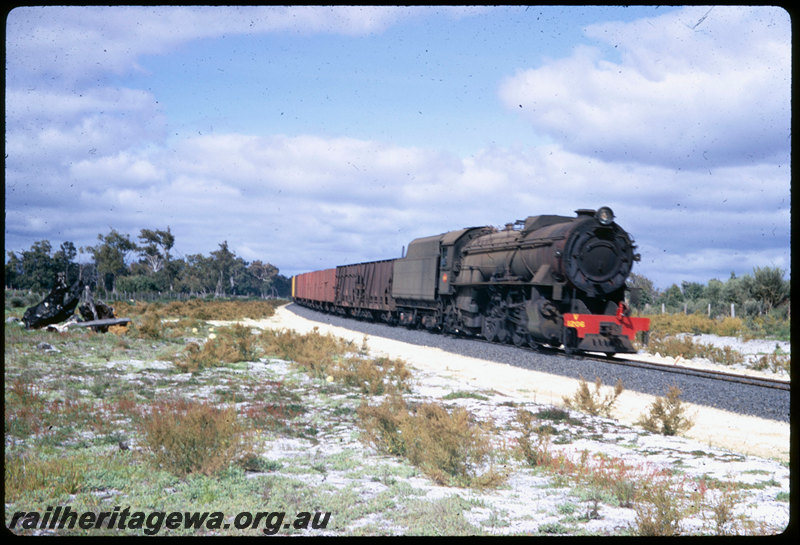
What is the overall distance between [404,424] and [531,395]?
17.4 feet

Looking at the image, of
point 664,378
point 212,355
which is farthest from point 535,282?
point 212,355

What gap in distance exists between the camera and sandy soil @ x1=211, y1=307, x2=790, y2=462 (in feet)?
Answer: 29.0

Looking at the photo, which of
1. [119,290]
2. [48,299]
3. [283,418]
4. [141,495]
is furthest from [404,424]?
[119,290]

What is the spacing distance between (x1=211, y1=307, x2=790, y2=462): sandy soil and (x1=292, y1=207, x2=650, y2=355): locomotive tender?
7.96 feet

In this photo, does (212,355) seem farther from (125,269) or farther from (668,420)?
(125,269)

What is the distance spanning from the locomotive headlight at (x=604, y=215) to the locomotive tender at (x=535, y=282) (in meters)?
0.03

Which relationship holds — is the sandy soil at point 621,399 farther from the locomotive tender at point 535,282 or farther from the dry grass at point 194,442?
the dry grass at point 194,442

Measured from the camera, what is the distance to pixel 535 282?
17.8 meters

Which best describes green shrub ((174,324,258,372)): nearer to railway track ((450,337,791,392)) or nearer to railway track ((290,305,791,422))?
railway track ((290,305,791,422))

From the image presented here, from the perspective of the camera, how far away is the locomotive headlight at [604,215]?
57.0 ft

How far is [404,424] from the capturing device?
7582mm

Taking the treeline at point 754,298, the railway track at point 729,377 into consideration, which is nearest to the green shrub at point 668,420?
the railway track at point 729,377

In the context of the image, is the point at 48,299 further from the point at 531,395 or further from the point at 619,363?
the point at 619,363

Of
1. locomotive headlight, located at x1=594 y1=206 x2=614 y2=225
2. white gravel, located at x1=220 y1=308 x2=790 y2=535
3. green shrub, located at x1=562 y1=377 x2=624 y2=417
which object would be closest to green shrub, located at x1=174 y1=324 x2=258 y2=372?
white gravel, located at x1=220 y1=308 x2=790 y2=535
